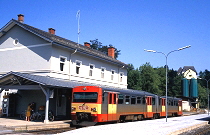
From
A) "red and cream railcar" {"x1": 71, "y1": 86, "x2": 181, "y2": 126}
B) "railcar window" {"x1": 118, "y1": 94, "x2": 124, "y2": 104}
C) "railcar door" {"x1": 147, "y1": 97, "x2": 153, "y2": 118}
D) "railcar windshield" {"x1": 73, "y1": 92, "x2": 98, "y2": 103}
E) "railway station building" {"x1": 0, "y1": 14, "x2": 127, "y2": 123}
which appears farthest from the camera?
"railcar door" {"x1": 147, "y1": 97, "x2": 153, "y2": 118}

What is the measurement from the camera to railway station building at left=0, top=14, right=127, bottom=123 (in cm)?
2172

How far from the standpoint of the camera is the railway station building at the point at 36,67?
21719 mm

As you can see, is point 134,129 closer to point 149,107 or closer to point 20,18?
point 149,107

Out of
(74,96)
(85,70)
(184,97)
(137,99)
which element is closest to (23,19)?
(85,70)

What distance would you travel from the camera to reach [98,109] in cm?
1719

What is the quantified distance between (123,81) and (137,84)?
89.6 ft

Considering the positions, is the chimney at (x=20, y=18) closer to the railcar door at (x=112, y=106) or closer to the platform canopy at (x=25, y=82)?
the platform canopy at (x=25, y=82)

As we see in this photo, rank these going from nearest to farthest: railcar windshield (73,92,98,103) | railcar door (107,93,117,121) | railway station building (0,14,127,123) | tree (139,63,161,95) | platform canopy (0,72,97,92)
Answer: railcar windshield (73,92,98,103), railcar door (107,93,117,121), platform canopy (0,72,97,92), railway station building (0,14,127,123), tree (139,63,161,95)

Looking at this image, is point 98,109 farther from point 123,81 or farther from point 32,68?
point 123,81

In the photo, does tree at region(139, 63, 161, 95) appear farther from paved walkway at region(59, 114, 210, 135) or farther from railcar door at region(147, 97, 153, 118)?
paved walkway at region(59, 114, 210, 135)

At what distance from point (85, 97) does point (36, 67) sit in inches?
281

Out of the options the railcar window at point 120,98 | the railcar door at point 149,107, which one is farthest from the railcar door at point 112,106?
the railcar door at point 149,107

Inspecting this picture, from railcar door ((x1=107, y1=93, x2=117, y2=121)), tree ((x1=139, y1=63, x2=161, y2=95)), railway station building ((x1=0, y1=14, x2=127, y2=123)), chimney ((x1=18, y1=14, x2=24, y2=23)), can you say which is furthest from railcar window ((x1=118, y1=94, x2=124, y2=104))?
tree ((x1=139, y1=63, x2=161, y2=95))

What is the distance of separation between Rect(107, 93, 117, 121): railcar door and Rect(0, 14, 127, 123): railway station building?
139 inches
